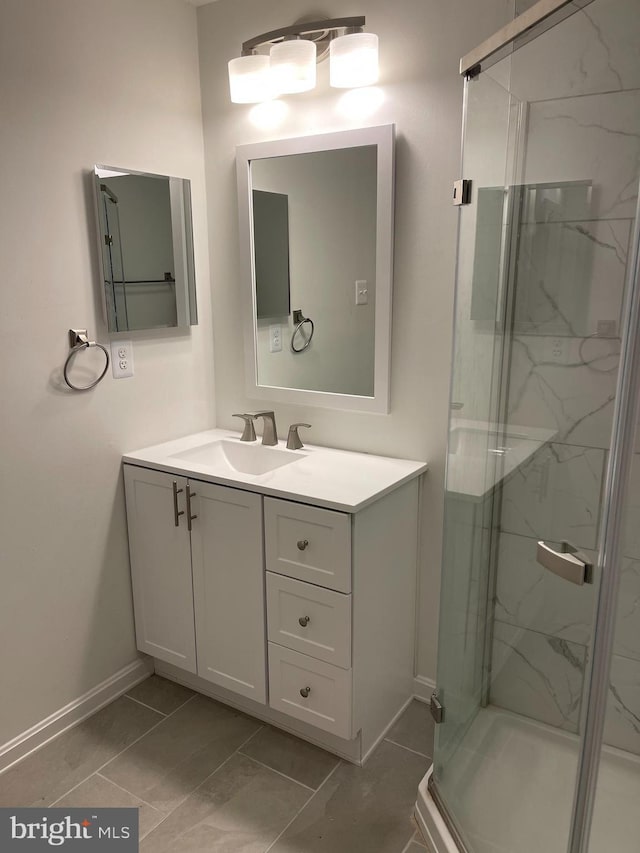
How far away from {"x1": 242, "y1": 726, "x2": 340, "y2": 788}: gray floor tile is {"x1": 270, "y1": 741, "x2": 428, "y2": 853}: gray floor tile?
0.05 m

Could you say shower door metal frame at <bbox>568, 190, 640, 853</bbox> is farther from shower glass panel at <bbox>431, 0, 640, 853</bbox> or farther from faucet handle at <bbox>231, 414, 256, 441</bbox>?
faucet handle at <bbox>231, 414, 256, 441</bbox>

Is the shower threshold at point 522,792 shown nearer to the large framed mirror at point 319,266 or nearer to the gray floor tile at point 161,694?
the gray floor tile at point 161,694

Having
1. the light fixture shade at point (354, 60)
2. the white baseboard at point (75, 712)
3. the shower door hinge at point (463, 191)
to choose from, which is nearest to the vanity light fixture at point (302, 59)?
the light fixture shade at point (354, 60)

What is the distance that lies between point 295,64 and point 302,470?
49.2 inches

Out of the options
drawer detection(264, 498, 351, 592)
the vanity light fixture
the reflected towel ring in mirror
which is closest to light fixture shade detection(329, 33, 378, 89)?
the vanity light fixture

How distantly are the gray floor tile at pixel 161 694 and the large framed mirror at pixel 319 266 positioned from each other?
43.7 inches

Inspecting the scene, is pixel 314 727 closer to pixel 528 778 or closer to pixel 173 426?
pixel 528 778

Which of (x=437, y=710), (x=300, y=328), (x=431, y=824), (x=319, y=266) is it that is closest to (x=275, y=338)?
(x=300, y=328)

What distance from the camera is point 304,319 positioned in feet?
7.45

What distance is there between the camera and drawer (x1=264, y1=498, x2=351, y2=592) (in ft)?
5.83

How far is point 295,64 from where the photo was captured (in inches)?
77.7

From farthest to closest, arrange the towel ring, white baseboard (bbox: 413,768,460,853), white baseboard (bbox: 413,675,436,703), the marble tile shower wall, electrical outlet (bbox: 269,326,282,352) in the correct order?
electrical outlet (bbox: 269,326,282,352), white baseboard (bbox: 413,675,436,703), the towel ring, white baseboard (bbox: 413,768,460,853), the marble tile shower wall

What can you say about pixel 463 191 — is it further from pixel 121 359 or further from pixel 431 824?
pixel 431 824

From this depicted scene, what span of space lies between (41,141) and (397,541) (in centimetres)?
159
